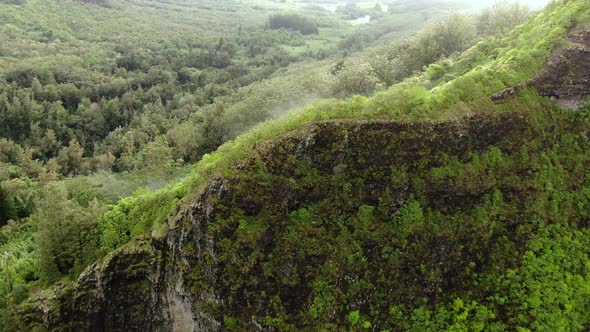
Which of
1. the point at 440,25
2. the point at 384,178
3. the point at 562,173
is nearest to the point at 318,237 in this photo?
the point at 384,178

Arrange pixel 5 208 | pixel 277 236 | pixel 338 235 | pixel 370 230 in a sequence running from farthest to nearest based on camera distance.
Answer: pixel 5 208, pixel 370 230, pixel 338 235, pixel 277 236

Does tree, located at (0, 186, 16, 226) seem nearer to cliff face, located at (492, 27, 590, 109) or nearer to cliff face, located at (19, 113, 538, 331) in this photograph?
cliff face, located at (19, 113, 538, 331)

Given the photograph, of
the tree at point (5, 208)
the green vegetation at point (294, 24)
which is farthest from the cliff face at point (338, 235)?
the green vegetation at point (294, 24)

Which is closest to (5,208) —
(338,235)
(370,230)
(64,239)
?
(64,239)

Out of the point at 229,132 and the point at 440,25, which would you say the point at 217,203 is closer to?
the point at 229,132

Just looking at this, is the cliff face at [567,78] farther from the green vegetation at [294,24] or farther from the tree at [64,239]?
the green vegetation at [294,24]

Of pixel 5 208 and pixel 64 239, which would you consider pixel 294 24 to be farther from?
pixel 64 239

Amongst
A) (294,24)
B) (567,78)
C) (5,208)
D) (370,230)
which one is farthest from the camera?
(294,24)

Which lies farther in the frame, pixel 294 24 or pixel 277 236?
pixel 294 24
